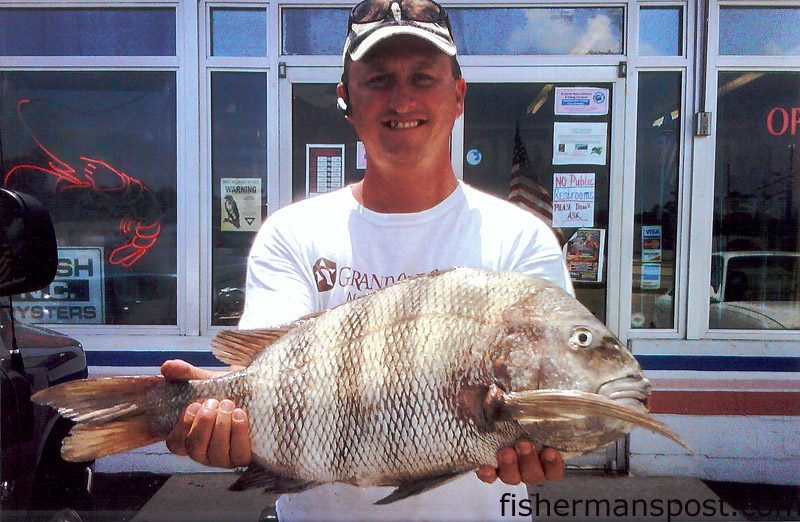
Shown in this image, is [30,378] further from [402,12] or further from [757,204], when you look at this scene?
[757,204]

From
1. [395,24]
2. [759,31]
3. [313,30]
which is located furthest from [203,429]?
[759,31]

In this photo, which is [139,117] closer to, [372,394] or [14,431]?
[14,431]

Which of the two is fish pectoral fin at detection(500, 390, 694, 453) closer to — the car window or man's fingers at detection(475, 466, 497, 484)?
man's fingers at detection(475, 466, 497, 484)

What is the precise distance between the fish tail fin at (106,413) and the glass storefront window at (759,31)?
452 cm

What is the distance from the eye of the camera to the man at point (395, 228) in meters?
1.85

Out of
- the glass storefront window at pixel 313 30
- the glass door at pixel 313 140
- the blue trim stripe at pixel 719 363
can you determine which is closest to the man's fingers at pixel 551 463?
the blue trim stripe at pixel 719 363

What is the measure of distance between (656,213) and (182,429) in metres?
3.95

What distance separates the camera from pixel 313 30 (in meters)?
4.35

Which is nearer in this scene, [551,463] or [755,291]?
[551,463]

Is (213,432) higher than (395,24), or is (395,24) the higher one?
(395,24)

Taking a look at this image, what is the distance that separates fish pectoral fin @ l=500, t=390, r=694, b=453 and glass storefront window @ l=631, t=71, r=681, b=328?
3.50 meters

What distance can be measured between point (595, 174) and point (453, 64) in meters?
2.82

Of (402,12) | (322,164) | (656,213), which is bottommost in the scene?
(656,213)

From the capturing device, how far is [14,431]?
249 cm
